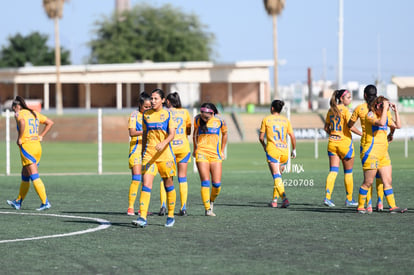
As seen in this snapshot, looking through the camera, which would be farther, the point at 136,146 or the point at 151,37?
the point at 151,37

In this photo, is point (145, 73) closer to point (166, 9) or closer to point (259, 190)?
point (166, 9)

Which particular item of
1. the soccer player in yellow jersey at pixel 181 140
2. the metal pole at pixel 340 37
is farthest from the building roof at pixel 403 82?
the soccer player in yellow jersey at pixel 181 140

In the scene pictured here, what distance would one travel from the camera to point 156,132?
464 inches

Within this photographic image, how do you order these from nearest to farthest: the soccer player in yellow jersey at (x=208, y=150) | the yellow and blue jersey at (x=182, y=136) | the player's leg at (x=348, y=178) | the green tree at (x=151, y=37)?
the yellow and blue jersey at (x=182, y=136) < the soccer player in yellow jersey at (x=208, y=150) < the player's leg at (x=348, y=178) < the green tree at (x=151, y=37)

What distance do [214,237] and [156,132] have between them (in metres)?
1.75

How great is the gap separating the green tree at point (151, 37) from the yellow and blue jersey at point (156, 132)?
8133 centimetres

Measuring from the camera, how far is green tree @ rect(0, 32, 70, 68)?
101312 millimetres

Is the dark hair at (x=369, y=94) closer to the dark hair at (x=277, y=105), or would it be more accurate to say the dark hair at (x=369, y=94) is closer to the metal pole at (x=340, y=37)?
the dark hair at (x=277, y=105)

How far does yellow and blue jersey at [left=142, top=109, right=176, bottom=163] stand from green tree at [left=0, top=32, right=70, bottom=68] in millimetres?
91200

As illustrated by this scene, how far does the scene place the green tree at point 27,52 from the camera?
101 m

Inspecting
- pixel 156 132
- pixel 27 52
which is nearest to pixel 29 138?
pixel 156 132

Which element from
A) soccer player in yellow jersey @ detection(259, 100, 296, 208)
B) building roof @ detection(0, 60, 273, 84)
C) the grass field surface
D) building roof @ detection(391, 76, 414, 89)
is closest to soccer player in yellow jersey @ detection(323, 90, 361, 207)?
soccer player in yellow jersey @ detection(259, 100, 296, 208)

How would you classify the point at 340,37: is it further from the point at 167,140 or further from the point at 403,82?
the point at 167,140

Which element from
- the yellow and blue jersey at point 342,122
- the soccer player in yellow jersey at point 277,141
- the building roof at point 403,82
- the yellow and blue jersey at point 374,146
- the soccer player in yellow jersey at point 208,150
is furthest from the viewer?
the building roof at point 403,82
